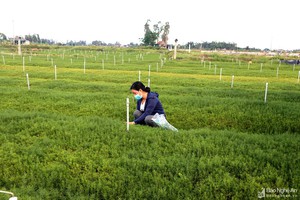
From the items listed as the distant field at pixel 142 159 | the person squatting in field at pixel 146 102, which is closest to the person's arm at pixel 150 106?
the person squatting in field at pixel 146 102

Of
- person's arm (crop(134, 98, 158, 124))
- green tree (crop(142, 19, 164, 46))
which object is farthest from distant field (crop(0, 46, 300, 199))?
green tree (crop(142, 19, 164, 46))

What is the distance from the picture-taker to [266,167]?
18.5 ft

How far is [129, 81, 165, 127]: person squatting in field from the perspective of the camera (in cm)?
821

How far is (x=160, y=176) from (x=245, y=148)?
2350 millimetres

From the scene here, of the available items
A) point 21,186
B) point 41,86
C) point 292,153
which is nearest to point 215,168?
point 292,153

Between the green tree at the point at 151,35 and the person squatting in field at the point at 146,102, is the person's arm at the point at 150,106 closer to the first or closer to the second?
the person squatting in field at the point at 146,102

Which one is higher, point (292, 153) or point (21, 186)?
point (292, 153)

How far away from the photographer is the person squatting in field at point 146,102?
821 centimetres

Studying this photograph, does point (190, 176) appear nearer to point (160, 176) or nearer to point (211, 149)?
point (160, 176)

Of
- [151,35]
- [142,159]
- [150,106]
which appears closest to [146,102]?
[150,106]

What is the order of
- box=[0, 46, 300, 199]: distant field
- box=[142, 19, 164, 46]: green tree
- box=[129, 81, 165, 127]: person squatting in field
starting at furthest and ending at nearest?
box=[142, 19, 164, 46]: green tree, box=[129, 81, 165, 127]: person squatting in field, box=[0, 46, 300, 199]: distant field

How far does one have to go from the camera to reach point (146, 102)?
8.46 m

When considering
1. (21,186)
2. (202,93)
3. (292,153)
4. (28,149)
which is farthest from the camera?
(202,93)

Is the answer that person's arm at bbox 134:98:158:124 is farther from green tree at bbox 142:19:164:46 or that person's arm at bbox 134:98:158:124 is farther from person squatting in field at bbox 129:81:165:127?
green tree at bbox 142:19:164:46
